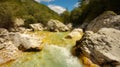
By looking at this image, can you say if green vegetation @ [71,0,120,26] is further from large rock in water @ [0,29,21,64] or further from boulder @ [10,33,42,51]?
large rock in water @ [0,29,21,64]

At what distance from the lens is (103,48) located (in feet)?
76.0

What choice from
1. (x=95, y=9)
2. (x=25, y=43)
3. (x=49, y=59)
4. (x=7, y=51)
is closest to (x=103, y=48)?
(x=49, y=59)

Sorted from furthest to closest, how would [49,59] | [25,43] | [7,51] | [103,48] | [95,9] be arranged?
1. [95,9]
2. [25,43]
3. [7,51]
4. [49,59]
5. [103,48]

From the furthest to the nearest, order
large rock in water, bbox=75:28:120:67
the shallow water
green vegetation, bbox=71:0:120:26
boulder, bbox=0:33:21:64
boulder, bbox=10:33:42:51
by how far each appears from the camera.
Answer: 1. green vegetation, bbox=71:0:120:26
2. boulder, bbox=10:33:42:51
3. boulder, bbox=0:33:21:64
4. the shallow water
5. large rock in water, bbox=75:28:120:67

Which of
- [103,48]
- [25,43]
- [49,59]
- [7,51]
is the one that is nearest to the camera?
[103,48]

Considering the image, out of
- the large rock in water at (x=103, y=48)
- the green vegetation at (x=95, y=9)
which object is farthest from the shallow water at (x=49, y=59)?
the green vegetation at (x=95, y=9)

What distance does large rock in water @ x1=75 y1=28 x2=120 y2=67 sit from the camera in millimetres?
21875

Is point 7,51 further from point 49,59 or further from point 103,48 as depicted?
point 103,48

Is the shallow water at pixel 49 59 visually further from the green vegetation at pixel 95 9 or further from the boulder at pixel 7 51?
the green vegetation at pixel 95 9

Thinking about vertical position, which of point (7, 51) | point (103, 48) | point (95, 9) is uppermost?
point (95, 9)

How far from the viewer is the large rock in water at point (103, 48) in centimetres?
2188

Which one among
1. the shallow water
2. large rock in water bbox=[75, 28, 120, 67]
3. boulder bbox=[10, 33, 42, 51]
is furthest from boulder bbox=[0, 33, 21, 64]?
large rock in water bbox=[75, 28, 120, 67]

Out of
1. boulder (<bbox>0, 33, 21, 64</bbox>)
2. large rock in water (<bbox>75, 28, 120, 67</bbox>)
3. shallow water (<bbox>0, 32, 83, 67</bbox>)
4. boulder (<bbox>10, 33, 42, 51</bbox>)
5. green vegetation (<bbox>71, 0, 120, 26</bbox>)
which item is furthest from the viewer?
green vegetation (<bbox>71, 0, 120, 26</bbox>)

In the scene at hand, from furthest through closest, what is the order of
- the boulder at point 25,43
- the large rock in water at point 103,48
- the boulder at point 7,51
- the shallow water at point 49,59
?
1. the boulder at point 25,43
2. the boulder at point 7,51
3. the shallow water at point 49,59
4. the large rock in water at point 103,48
